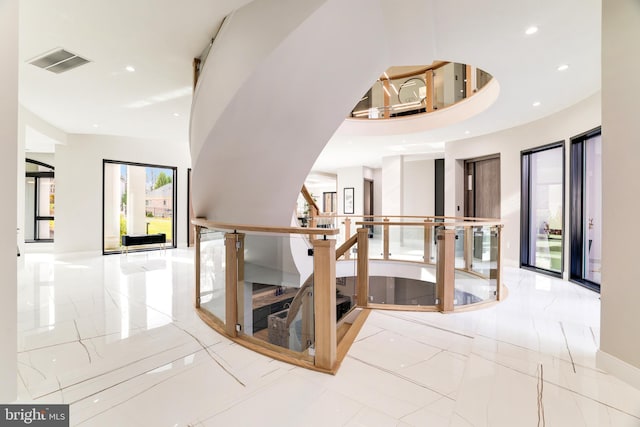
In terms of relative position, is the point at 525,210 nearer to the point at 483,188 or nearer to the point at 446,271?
the point at 483,188

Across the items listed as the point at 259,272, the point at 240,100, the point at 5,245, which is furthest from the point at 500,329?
the point at 5,245

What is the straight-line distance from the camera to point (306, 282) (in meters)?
2.56

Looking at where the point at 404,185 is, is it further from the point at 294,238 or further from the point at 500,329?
the point at 294,238

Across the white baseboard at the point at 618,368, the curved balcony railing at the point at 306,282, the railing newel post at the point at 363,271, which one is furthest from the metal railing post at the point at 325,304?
the white baseboard at the point at 618,368

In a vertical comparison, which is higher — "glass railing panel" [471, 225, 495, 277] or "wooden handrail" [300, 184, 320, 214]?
"wooden handrail" [300, 184, 320, 214]

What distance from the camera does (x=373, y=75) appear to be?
12.2 ft

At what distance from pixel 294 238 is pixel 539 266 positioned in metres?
6.26

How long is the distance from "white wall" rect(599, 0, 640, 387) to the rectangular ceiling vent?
18.4ft

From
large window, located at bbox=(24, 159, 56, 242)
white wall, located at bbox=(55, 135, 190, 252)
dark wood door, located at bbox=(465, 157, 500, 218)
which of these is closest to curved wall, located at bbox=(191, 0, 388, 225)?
white wall, located at bbox=(55, 135, 190, 252)

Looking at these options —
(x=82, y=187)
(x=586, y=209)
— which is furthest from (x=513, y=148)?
(x=82, y=187)

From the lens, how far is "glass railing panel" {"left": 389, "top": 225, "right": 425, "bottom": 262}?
17.4 feet

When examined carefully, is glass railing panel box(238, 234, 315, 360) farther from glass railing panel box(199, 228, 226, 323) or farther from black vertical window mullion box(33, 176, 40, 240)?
black vertical window mullion box(33, 176, 40, 240)

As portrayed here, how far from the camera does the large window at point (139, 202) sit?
372 inches

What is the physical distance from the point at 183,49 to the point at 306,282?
3.25 meters
